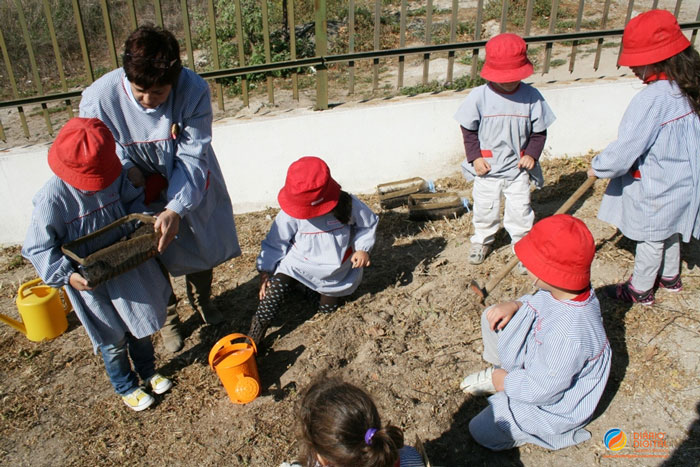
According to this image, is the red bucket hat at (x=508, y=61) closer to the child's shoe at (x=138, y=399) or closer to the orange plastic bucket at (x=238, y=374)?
the orange plastic bucket at (x=238, y=374)

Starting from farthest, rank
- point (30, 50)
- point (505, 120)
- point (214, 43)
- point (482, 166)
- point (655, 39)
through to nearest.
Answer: point (214, 43), point (30, 50), point (482, 166), point (505, 120), point (655, 39)

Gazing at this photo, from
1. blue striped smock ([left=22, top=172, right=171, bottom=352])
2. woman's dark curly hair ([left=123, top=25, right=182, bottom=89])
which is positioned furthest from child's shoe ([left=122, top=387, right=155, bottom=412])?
woman's dark curly hair ([left=123, top=25, right=182, bottom=89])

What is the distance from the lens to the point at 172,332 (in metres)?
3.47

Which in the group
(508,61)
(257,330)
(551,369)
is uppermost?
(508,61)

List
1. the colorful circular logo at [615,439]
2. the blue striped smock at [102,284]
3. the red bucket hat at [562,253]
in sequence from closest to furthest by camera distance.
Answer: the red bucket hat at [562,253], the blue striped smock at [102,284], the colorful circular logo at [615,439]

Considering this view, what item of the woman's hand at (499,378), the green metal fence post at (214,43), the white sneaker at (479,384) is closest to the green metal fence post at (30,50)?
the green metal fence post at (214,43)

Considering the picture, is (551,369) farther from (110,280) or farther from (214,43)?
(214,43)

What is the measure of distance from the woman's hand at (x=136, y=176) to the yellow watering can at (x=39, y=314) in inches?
53.3

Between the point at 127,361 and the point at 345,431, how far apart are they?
1742 millimetres

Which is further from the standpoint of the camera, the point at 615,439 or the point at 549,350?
the point at 615,439

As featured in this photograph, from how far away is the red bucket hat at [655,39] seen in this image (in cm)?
296

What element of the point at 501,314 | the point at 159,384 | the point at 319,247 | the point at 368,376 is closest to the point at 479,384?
the point at 501,314

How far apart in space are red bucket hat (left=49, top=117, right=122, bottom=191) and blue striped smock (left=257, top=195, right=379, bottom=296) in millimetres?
1162

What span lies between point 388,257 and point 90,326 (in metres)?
2.29
